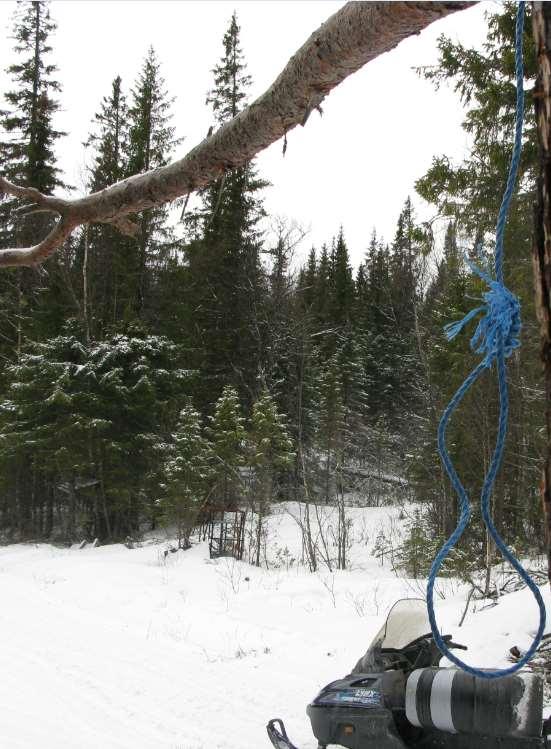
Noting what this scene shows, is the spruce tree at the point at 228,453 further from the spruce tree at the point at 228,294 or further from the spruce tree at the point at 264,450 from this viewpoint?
the spruce tree at the point at 228,294

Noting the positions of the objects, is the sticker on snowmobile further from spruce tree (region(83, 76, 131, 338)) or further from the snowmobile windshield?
spruce tree (region(83, 76, 131, 338))

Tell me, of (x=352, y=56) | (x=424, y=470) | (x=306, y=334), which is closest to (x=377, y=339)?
(x=306, y=334)

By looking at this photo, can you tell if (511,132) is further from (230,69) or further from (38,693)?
(230,69)

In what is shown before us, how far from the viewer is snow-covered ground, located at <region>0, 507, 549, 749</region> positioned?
16.7ft

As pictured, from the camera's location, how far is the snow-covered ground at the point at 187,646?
508cm

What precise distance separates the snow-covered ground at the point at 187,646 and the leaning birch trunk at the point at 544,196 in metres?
3.96

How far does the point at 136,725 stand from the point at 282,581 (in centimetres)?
665

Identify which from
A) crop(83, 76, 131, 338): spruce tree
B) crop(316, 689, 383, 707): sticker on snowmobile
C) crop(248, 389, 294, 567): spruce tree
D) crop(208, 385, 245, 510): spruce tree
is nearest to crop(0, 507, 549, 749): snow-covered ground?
crop(316, 689, 383, 707): sticker on snowmobile

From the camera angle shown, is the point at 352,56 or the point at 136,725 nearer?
the point at 352,56

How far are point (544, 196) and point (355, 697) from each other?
3244 mm

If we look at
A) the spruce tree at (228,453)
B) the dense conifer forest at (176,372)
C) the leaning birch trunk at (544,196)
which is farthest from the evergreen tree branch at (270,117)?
the spruce tree at (228,453)

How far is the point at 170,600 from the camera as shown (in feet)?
33.6

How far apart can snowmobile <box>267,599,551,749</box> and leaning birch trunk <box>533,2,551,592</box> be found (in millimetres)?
1756

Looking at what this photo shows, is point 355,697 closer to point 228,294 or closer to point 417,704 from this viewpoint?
point 417,704
